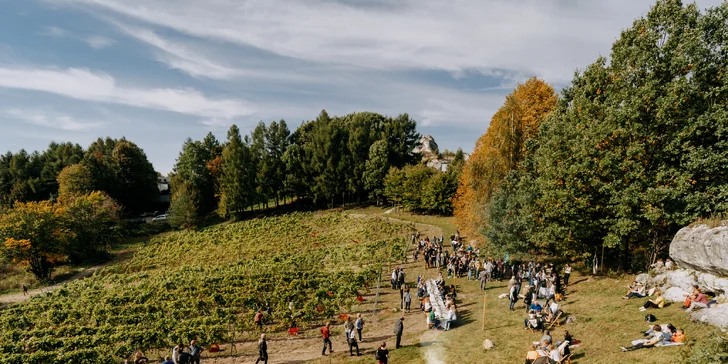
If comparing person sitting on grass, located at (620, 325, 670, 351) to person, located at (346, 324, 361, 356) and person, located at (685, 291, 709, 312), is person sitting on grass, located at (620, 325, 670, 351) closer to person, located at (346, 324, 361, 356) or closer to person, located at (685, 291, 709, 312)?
person, located at (685, 291, 709, 312)

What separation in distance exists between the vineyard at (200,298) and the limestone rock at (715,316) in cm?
1672

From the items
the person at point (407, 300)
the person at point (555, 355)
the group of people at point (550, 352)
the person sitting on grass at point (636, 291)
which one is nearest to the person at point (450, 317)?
the person at point (407, 300)

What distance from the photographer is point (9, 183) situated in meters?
73.7

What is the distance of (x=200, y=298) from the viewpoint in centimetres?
2500

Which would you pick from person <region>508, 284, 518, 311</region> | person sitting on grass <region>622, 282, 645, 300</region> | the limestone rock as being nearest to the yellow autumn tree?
person <region>508, 284, 518, 311</region>

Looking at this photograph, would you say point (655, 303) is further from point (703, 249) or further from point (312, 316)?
point (312, 316)

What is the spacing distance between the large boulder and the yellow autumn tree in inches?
549

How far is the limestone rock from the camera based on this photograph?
12.9 metres

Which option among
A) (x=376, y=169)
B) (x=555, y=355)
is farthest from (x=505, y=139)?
(x=376, y=169)

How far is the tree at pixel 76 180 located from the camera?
6603 cm

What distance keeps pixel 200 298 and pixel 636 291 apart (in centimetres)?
2639

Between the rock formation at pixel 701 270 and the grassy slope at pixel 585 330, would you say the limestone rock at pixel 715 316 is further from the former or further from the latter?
the grassy slope at pixel 585 330

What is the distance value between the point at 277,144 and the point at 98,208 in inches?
1211

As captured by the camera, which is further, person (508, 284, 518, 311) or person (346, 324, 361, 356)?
person (508, 284, 518, 311)
